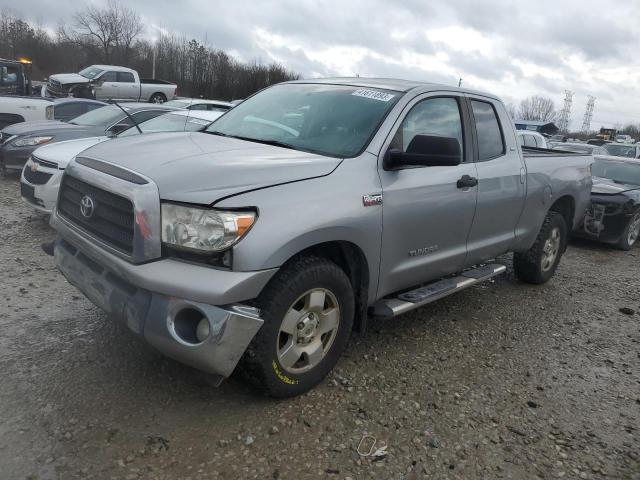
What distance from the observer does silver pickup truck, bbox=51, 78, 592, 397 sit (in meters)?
2.52

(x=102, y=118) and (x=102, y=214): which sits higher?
(x=102, y=118)

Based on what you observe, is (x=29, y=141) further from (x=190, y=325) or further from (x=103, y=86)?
(x=103, y=86)

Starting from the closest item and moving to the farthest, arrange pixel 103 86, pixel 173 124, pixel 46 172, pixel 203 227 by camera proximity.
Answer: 1. pixel 203 227
2. pixel 46 172
3. pixel 173 124
4. pixel 103 86

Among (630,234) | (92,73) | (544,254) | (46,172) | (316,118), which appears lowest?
(630,234)

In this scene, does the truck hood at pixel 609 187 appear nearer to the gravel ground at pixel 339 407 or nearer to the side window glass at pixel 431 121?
the gravel ground at pixel 339 407

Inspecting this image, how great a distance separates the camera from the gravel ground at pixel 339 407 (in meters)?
2.51

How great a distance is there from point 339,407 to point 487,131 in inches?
106

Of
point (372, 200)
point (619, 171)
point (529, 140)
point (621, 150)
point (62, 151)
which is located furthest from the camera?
point (621, 150)

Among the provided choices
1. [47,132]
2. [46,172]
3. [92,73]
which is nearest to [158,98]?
[92,73]

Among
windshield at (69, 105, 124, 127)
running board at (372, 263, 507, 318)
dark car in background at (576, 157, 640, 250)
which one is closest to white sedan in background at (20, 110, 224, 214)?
windshield at (69, 105, 124, 127)

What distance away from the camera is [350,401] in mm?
3084

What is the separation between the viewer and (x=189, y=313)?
2.54 m

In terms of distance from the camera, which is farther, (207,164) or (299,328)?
(299,328)

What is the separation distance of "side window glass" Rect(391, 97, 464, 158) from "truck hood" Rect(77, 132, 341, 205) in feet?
2.19
